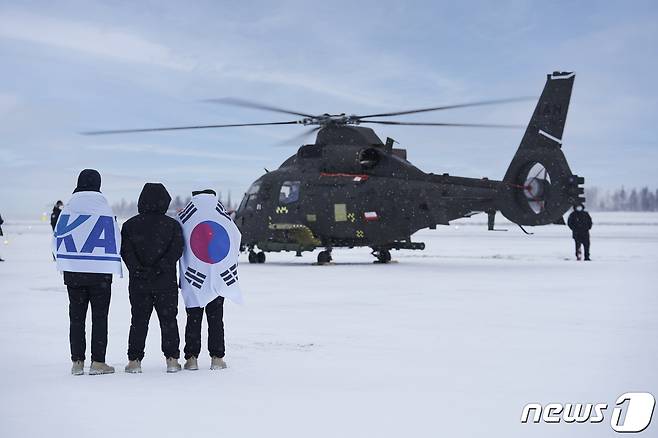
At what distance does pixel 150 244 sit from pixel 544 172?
15739mm

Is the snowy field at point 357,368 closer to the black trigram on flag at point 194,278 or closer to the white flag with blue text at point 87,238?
the black trigram on flag at point 194,278

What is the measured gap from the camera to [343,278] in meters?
17.6

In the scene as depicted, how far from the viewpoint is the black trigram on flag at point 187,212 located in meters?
7.30

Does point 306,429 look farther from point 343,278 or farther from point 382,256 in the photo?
point 382,256

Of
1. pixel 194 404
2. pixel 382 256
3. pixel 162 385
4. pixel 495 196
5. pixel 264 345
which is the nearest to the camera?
pixel 194 404

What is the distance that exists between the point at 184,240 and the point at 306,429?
9.25 feet

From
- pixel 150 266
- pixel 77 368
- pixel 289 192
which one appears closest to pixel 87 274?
pixel 150 266

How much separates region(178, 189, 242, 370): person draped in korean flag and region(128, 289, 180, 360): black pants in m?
0.20

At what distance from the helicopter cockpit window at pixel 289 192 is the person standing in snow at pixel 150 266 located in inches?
645

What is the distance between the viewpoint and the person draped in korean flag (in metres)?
7.17

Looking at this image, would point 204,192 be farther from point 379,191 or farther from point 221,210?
point 379,191

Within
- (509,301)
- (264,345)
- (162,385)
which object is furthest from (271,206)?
(162,385)

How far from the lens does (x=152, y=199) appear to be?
6969 mm

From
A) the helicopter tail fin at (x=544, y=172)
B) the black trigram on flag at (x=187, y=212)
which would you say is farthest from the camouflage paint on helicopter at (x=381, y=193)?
the black trigram on flag at (x=187, y=212)
